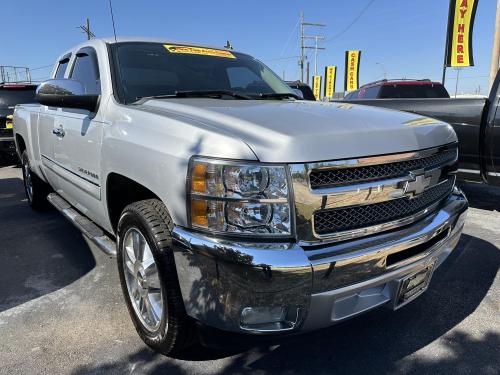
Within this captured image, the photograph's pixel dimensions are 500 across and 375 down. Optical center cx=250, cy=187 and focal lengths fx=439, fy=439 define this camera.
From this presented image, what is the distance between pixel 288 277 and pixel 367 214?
1.91ft

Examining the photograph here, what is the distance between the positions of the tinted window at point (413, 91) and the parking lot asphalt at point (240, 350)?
5.16 m

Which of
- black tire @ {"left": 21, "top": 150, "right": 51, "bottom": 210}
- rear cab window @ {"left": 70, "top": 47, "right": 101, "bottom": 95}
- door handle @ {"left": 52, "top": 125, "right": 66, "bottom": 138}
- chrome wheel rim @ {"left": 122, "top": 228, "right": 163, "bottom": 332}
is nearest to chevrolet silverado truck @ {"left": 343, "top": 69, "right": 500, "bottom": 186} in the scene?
rear cab window @ {"left": 70, "top": 47, "right": 101, "bottom": 95}

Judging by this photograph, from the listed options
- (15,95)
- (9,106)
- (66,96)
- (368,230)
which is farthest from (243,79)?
(15,95)

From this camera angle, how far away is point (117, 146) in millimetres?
2650

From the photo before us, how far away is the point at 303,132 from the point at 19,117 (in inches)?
186

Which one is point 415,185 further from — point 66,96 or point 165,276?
point 66,96

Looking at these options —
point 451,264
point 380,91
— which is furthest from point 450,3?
point 451,264

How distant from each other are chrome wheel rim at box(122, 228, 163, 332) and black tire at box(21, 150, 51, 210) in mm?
3254

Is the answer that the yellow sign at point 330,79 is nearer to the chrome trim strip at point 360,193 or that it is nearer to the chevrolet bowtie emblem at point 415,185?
the chevrolet bowtie emblem at point 415,185

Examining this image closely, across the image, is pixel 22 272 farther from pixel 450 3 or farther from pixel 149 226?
pixel 450 3

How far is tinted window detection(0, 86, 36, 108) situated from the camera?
9.15 metres

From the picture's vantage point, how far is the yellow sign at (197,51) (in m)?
3.57

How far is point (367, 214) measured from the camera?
7.14 ft

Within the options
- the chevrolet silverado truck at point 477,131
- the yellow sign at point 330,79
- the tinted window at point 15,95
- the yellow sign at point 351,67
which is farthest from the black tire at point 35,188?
the yellow sign at point 330,79
